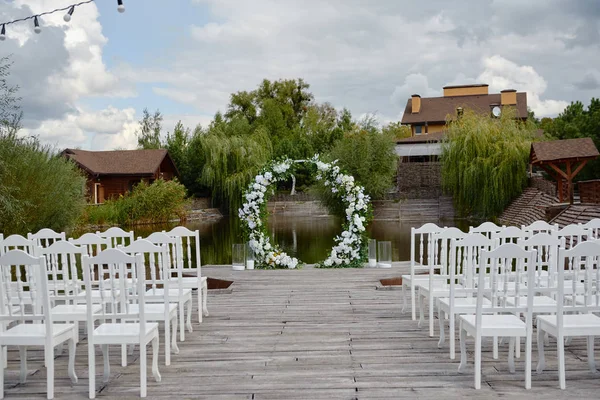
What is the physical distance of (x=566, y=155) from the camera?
21031 millimetres

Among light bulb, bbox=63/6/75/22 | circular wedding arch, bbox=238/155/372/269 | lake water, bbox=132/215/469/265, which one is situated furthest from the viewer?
lake water, bbox=132/215/469/265

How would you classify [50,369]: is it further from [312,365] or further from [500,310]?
[500,310]

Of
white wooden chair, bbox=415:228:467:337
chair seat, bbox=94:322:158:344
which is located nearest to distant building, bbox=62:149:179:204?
white wooden chair, bbox=415:228:467:337

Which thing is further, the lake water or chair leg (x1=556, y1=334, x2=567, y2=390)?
the lake water

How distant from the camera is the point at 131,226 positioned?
28031mm

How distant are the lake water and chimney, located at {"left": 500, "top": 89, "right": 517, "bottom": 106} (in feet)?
74.5

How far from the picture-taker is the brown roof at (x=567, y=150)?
20.8 m

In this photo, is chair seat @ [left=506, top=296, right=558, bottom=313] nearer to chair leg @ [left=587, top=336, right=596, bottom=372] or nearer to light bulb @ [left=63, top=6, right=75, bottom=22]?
chair leg @ [left=587, top=336, right=596, bottom=372]

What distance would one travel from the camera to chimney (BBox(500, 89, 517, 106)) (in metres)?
47.9

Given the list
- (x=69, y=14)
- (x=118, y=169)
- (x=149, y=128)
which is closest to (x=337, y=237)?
(x=69, y=14)

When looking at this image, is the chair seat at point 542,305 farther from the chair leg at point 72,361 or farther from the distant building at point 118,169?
the distant building at point 118,169

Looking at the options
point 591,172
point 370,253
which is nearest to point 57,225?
point 370,253

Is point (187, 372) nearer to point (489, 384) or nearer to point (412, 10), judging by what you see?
point (489, 384)

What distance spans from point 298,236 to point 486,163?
918 cm
